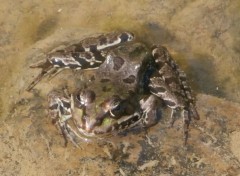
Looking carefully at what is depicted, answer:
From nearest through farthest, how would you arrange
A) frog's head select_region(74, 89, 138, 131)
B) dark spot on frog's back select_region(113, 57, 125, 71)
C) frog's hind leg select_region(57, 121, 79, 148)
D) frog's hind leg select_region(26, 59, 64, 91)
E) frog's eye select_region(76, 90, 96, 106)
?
frog's head select_region(74, 89, 138, 131) → frog's eye select_region(76, 90, 96, 106) → frog's hind leg select_region(57, 121, 79, 148) → dark spot on frog's back select_region(113, 57, 125, 71) → frog's hind leg select_region(26, 59, 64, 91)

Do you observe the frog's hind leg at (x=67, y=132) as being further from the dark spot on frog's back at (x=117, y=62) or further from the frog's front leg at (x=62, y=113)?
the dark spot on frog's back at (x=117, y=62)

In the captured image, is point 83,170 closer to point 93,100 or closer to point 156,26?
point 93,100

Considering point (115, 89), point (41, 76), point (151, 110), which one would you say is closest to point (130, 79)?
point (115, 89)

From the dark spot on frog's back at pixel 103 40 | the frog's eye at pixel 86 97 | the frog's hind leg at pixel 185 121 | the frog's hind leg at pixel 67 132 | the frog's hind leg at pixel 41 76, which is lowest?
the frog's hind leg at pixel 67 132

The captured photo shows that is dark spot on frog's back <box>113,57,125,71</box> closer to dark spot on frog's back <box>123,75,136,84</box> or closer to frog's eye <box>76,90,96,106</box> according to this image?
dark spot on frog's back <box>123,75,136,84</box>

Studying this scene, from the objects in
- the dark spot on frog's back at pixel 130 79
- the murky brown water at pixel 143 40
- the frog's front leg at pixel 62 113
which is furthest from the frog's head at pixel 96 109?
the dark spot on frog's back at pixel 130 79

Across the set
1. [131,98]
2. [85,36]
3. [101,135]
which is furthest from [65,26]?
[101,135]

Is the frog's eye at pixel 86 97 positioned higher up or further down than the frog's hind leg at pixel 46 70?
higher up

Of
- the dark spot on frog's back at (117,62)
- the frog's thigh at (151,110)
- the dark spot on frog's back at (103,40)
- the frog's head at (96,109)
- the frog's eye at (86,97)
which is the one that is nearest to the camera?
the frog's head at (96,109)

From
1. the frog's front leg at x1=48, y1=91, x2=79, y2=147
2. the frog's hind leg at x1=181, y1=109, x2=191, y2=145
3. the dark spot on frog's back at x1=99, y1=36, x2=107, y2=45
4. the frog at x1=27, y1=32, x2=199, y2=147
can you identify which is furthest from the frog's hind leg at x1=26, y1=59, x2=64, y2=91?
the frog's hind leg at x1=181, y1=109, x2=191, y2=145
